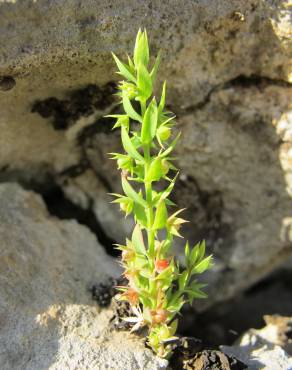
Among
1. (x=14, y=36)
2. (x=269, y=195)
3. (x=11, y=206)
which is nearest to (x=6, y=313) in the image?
(x=11, y=206)

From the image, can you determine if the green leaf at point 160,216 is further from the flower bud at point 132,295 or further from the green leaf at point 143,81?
the green leaf at point 143,81

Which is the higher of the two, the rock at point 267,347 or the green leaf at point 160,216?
the green leaf at point 160,216

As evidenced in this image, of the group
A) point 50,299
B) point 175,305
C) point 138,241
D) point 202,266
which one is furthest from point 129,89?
point 50,299

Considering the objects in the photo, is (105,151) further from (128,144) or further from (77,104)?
(128,144)

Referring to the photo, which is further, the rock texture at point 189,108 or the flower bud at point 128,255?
the rock texture at point 189,108

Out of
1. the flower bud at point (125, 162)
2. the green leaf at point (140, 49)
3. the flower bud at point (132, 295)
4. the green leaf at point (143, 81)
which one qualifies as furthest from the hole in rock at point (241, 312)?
the green leaf at point (140, 49)

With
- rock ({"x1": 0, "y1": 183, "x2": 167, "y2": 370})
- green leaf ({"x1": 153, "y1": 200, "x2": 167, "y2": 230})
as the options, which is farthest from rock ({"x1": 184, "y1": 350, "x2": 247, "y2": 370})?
green leaf ({"x1": 153, "y1": 200, "x2": 167, "y2": 230})

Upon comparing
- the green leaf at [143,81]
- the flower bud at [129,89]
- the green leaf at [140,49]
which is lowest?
the flower bud at [129,89]
